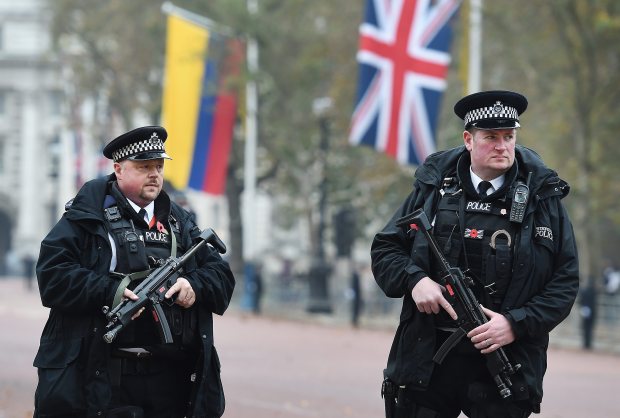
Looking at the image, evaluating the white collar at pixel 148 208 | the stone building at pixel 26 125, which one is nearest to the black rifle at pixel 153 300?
the white collar at pixel 148 208

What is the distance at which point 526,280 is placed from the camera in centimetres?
623

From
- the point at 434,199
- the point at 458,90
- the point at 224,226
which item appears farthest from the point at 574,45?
the point at 224,226

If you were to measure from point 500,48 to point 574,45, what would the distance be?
26.8 ft

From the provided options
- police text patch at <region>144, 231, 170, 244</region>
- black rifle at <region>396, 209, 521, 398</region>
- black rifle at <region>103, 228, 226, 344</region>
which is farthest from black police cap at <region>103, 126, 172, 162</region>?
black rifle at <region>396, 209, 521, 398</region>

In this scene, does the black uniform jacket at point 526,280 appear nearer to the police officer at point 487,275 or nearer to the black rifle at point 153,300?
the police officer at point 487,275

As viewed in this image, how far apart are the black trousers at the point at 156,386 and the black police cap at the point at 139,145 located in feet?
3.14

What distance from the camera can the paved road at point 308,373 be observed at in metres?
14.1

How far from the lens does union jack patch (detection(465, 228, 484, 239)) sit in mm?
6305

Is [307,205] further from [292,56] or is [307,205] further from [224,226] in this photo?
[224,226]

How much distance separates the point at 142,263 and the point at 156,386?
1.89 ft

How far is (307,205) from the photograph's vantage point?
1666 inches

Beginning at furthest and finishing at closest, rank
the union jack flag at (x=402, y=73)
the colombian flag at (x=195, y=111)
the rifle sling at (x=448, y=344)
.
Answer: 1. the colombian flag at (x=195, y=111)
2. the union jack flag at (x=402, y=73)
3. the rifle sling at (x=448, y=344)

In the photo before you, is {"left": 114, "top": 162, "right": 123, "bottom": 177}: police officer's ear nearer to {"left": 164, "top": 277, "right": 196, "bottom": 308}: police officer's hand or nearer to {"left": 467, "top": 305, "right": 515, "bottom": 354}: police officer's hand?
{"left": 164, "top": 277, "right": 196, "bottom": 308}: police officer's hand

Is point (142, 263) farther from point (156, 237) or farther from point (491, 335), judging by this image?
point (491, 335)
